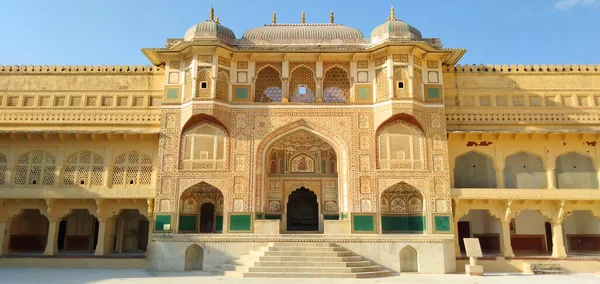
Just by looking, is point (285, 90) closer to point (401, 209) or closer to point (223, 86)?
point (223, 86)

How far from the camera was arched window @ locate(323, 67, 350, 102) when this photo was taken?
56.9 feet

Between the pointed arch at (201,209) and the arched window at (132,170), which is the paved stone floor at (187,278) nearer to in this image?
the pointed arch at (201,209)

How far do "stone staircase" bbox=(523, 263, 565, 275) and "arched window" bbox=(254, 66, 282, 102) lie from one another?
33.0 ft

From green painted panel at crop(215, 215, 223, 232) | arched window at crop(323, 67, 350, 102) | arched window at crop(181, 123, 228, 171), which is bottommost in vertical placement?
green painted panel at crop(215, 215, 223, 232)

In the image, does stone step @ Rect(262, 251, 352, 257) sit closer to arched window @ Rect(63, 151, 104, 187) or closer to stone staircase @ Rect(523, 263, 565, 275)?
stone staircase @ Rect(523, 263, 565, 275)

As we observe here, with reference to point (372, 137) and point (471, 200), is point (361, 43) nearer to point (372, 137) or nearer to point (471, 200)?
point (372, 137)

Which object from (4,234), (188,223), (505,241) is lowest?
(505,241)

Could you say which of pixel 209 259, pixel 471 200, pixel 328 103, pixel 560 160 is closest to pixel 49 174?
pixel 209 259

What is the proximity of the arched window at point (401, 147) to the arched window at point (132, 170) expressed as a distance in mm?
8205

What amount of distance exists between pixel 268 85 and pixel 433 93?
5.84m

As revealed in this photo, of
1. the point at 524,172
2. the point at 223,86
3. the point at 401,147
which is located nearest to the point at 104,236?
the point at 223,86

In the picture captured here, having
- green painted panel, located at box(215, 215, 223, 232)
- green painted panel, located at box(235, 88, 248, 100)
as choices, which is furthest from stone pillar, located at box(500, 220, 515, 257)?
green painted panel, located at box(235, 88, 248, 100)

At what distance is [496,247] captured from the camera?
18.9m

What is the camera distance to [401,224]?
16672 millimetres
